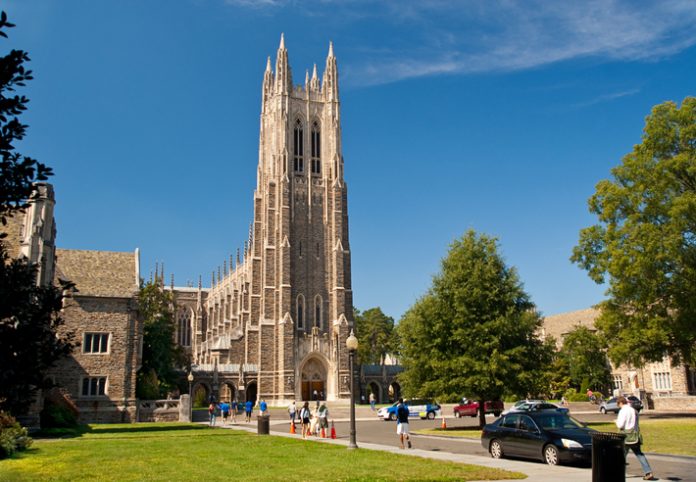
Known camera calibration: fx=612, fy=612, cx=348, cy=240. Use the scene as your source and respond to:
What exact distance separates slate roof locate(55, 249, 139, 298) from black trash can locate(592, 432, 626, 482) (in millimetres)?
34904

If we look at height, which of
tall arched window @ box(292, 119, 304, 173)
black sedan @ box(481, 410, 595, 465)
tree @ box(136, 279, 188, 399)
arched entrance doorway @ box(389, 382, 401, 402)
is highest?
tall arched window @ box(292, 119, 304, 173)

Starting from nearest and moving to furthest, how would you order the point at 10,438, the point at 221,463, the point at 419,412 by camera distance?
the point at 221,463
the point at 10,438
the point at 419,412

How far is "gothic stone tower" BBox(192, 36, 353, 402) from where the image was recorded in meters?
64.4

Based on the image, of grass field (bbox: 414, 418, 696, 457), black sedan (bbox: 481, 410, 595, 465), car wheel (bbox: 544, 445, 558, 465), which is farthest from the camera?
grass field (bbox: 414, 418, 696, 457)

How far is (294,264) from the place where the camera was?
67.9 meters

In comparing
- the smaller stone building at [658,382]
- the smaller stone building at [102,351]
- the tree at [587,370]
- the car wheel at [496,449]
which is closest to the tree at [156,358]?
the smaller stone building at [102,351]

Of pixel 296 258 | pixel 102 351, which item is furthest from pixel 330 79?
pixel 102 351

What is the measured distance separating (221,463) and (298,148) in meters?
59.1

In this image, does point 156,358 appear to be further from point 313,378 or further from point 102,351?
point 313,378

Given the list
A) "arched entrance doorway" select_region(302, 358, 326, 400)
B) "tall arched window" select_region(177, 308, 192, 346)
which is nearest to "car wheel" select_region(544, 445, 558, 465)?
"arched entrance doorway" select_region(302, 358, 326, 400)

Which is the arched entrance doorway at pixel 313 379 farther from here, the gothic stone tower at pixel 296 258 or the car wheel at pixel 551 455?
the car wheel at pixel 551 455

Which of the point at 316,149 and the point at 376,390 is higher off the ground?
the point at 316,149

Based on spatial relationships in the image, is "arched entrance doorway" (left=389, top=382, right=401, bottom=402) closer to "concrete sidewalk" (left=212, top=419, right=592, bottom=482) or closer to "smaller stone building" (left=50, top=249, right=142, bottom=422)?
"smaller stone building" (left=50, top=249, right=142, bottom=422)

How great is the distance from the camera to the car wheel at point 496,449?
1733cm
